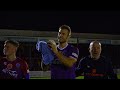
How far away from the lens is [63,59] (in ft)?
4.66

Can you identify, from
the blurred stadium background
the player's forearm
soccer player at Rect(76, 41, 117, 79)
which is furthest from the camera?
the blurred stadium background

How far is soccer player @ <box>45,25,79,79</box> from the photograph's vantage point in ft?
4.69

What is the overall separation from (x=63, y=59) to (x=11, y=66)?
37 centimetres

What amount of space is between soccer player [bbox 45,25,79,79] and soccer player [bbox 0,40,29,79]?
21 cm

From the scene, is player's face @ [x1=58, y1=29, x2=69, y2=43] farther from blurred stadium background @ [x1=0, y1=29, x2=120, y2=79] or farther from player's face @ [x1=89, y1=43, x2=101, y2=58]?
blurred stadium background @ [x1=0, y1=29, x2=120, y2=79]

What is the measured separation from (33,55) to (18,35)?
310mm

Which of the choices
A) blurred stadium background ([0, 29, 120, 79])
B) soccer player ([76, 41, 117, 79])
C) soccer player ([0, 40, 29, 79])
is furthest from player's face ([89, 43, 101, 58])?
blurred stadium background ([0, 29, 120, 79])

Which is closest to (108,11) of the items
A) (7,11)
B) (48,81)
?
(7,11)

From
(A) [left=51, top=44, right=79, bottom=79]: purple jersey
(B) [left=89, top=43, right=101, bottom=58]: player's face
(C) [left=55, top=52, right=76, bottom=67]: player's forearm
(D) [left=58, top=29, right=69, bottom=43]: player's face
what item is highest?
(D) [left=58, top=29, right=69, bottom=43]: player's face

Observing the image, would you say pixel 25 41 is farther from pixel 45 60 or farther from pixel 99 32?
pixel 45 60

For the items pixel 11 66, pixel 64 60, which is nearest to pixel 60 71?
pixel 64 60

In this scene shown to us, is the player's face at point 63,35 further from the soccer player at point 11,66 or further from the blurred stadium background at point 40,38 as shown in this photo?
the blurred stadium background at point 40,38

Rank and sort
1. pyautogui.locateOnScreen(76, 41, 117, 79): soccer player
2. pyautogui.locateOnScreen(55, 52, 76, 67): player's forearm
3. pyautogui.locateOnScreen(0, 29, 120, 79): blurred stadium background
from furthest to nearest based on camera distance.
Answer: pyautogui.locateOnScreen(0, 29, 120, 79): blurred stadium background, pyautogui.locateOnScreen(76, 41, 117, 79): soccer player, pyautogui.locateOnScreen(55, 52, 76, 67): player's forearm

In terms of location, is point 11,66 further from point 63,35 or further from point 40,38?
point 40,38
